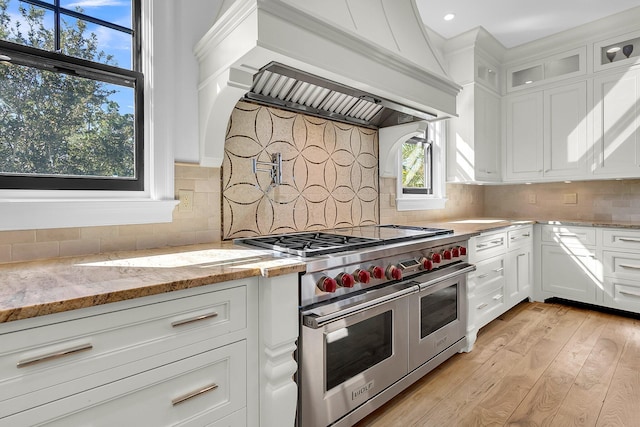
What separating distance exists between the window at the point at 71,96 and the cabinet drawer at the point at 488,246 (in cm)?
225

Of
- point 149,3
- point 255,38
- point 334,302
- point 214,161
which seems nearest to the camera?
point 255,38

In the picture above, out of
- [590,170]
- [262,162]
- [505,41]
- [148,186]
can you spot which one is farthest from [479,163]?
[148,186]

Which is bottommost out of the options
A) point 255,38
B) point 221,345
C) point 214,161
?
point 221,345

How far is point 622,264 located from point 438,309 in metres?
2.17

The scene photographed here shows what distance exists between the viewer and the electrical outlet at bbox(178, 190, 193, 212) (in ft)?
5.79

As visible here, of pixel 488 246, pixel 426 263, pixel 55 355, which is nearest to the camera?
pixel 55 355

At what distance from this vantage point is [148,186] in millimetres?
1706

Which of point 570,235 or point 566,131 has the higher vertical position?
point 566,131

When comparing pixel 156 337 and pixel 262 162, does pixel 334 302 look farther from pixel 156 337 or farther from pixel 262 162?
pixel 262 162

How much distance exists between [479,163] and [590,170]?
1003 mm

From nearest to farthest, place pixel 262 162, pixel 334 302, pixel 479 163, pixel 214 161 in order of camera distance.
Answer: pixel 334 302 → pixel 214 161 → pixel 262 162 → pixel 479 163

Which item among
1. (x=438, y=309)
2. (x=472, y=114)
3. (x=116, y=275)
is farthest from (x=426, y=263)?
(x=472, y=114)

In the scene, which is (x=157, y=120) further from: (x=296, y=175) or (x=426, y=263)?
(x=426, y=263)

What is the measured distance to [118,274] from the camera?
3.67ft
